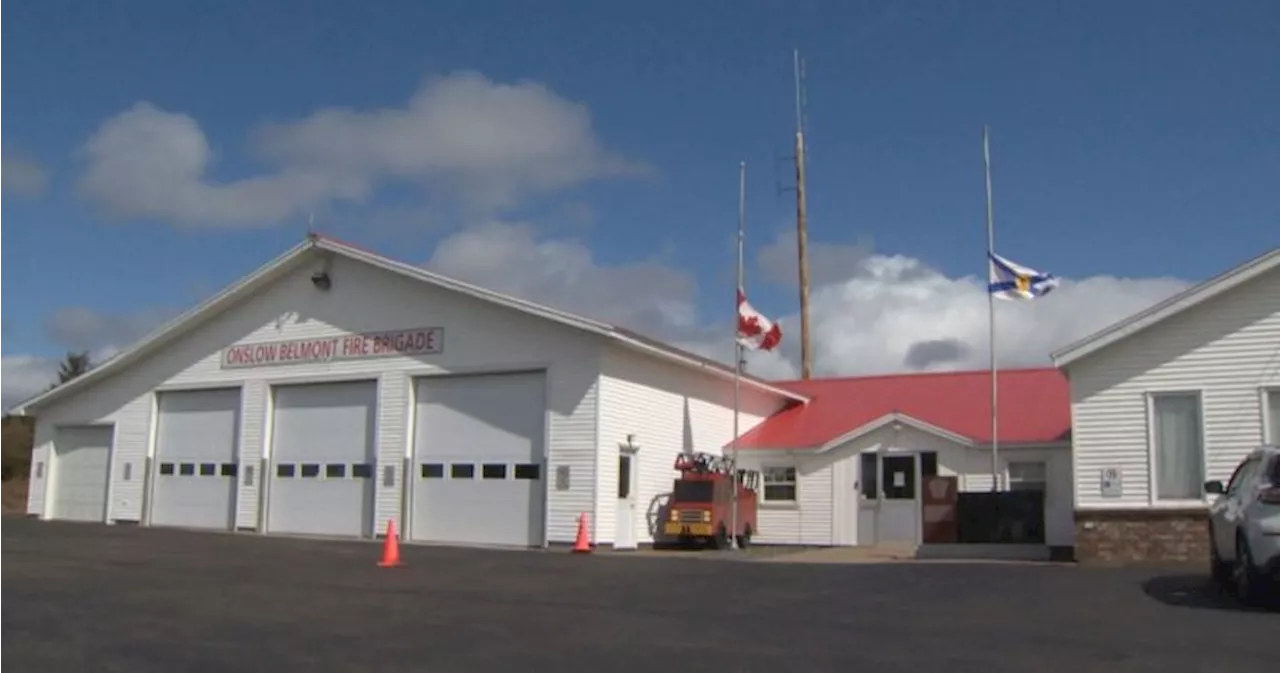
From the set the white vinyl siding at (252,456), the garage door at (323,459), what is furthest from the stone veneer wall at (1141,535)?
the white vinyl siding at (252,456)

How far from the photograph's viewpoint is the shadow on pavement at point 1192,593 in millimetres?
13453

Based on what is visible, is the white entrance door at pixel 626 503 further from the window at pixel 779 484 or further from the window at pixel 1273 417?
the window at pixel 1273 417

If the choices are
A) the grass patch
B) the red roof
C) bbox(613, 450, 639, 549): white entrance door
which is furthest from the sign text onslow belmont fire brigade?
the grass patch

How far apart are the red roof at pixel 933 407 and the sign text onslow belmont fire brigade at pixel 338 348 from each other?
8.63 m

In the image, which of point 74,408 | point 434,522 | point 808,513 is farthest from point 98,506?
point 808,513

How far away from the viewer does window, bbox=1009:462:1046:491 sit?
27281mm

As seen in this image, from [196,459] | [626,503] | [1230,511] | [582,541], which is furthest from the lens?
[196,459]

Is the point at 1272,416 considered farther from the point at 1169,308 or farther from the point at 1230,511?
the point at 1230,511

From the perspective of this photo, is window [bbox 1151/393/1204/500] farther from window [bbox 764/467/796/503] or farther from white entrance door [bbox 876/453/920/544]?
window [bbox 764/467/796/503]

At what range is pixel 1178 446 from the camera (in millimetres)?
21219

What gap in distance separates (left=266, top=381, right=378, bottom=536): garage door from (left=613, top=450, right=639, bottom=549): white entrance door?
588cm

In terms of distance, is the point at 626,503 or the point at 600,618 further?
the point at 626,503

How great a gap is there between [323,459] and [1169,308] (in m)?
18.6

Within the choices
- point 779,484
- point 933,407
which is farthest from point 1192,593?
point 933,407
